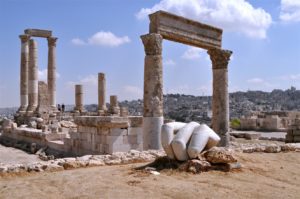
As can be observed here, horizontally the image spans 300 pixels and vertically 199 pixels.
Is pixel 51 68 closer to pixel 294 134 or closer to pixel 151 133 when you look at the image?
pixel 294 134

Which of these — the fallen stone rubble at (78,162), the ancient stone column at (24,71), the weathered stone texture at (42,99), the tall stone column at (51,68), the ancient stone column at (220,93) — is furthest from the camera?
the tall stone column at (51,68)

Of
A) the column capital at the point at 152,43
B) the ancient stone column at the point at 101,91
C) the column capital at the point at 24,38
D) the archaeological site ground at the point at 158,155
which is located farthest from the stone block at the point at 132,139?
the ancient stone column at the point at 101,91

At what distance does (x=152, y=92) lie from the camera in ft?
43.0

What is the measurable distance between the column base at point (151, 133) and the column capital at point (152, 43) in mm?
2382

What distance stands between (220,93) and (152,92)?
4260mm

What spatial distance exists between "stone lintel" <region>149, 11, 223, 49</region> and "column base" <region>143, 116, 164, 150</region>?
3.22m

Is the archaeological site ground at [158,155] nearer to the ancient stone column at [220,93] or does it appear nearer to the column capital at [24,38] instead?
the ancient stone column at [220,93]

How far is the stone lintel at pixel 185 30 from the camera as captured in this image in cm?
1358

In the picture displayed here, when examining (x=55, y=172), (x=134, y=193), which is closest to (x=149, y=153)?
(x=55, y=172)

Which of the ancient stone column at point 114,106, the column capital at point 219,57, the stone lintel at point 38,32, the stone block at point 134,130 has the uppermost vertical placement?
the stone lintel at point 38,32

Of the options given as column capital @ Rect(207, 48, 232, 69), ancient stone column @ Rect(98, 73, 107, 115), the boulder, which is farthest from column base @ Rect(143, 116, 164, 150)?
ancient stone column @ Rect(98, 73, 107, 115)

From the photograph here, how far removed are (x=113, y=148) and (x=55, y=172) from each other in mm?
4918

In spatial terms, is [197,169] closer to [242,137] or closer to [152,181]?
[152,181]

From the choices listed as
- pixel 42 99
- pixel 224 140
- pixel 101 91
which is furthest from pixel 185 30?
pixel 101 91
